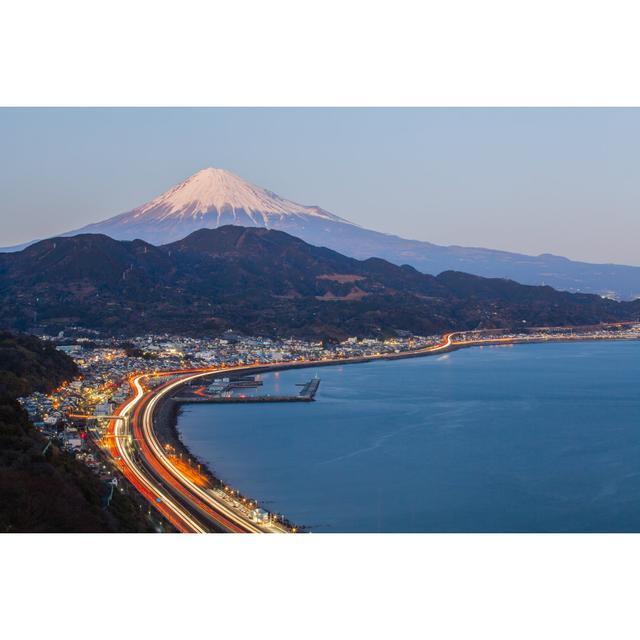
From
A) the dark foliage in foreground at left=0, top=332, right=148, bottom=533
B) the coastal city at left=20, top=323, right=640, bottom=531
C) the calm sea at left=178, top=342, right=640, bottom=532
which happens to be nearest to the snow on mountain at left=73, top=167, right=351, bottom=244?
the coastal city at left=20, top=323, right=640, bottom=531

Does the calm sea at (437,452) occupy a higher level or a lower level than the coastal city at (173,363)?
lower

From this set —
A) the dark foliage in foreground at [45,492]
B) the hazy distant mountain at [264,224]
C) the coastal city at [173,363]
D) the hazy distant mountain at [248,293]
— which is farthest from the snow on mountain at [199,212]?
→ the dark foliage in foreground at [45,492]

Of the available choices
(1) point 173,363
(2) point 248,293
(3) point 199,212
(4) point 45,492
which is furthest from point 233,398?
(3) point 199,212

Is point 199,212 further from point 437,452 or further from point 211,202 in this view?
point 437,452

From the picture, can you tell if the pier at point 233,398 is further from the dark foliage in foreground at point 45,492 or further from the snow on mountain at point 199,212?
the snow on mountain at point 199,212

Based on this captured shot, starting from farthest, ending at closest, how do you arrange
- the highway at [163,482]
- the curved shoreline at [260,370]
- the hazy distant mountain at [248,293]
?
1. the hazy distant mountain at [248,293]
2. the curved shoreline at [260,370]
3. the highway at [163,482]

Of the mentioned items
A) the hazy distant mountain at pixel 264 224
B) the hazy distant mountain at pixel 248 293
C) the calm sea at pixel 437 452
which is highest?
the hazy distant mountain at pixel 264 224

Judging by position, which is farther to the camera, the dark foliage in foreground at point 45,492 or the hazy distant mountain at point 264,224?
the hazy distant mountain at point 264,224
